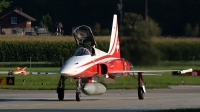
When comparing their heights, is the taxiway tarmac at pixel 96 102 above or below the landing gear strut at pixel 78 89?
below

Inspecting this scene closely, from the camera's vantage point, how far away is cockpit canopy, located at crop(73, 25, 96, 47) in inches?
1179

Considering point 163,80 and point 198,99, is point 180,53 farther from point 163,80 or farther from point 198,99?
point 198,99

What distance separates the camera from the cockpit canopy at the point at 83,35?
98.2ft

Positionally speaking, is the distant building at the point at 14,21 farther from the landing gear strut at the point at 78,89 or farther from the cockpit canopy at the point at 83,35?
the landing gear strut at the point at 78,89

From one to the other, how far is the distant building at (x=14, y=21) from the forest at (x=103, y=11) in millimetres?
2483

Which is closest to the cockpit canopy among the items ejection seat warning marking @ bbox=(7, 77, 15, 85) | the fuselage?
the fuselage

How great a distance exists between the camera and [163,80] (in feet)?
134

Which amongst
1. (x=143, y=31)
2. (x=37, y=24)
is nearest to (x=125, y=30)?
(x=143, y=31)

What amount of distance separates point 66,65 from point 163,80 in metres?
15.1

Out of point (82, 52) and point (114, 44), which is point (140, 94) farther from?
point (114, 44)

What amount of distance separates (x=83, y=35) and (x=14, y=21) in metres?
72.0

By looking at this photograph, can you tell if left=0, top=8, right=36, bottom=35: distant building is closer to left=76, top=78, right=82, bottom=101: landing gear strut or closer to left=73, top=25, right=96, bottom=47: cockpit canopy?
left=73, top=25, right=96, bottom=47: cockpit canopy

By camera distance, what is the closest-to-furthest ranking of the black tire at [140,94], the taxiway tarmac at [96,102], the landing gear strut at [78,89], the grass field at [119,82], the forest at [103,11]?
the taxiway tarmac at [96,102] → the landing gear strut at [78,89] → the black tire at [140,94] → the grass field at [119,82] → the forest at [103,11]

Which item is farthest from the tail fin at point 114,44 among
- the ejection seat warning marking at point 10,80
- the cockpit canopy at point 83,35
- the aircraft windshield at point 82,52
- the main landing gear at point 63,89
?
the ejection seat warning marking at point 10,80
